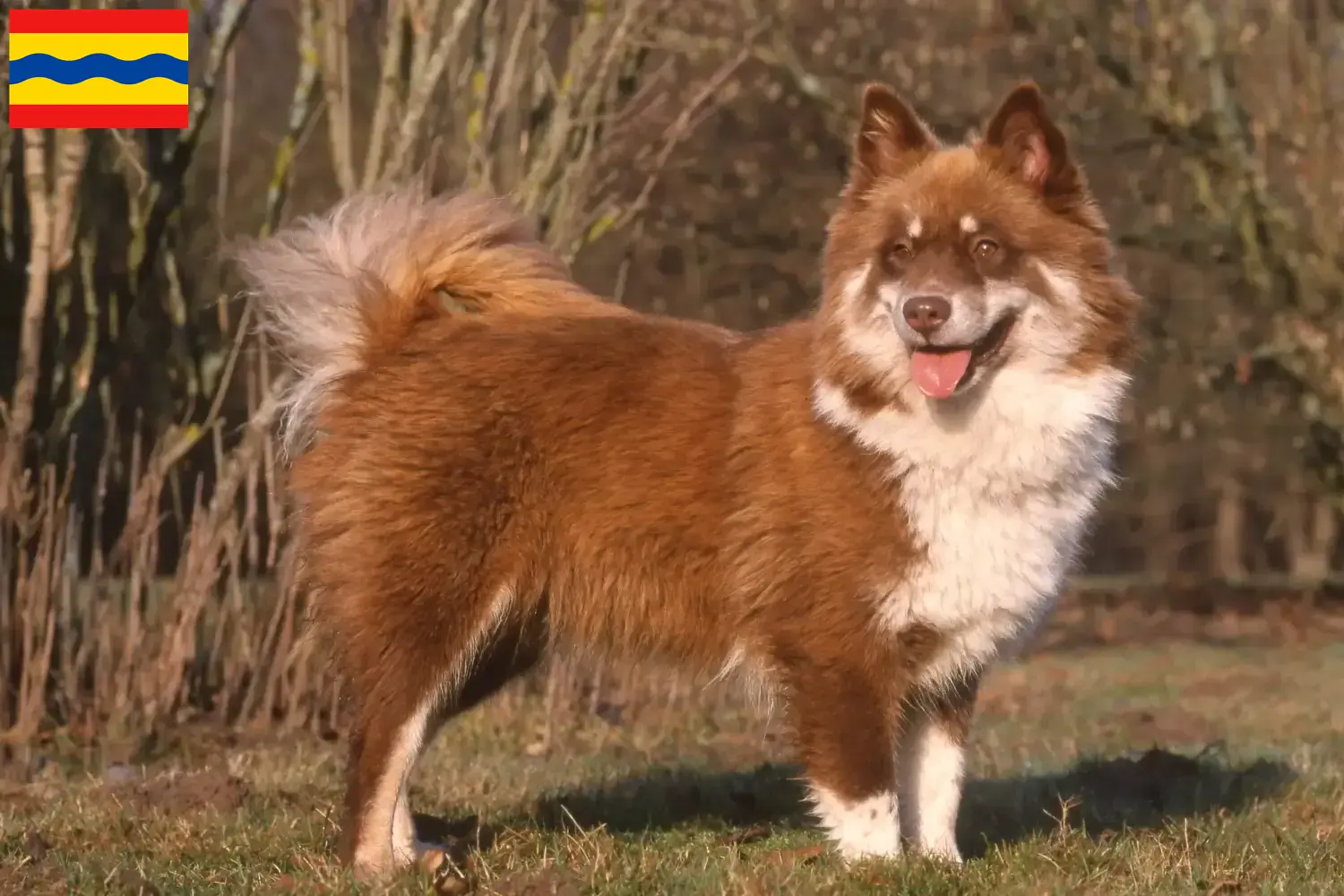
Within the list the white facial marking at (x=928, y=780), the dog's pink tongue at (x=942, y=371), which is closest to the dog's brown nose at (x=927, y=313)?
the dog's pink tongue at (x=942, y=371)

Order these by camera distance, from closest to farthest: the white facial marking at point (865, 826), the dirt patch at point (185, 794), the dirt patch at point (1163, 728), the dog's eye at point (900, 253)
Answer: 1. the white facial marking at point (865, 826)
2. the dog's eye at point (900, 253)
3. the dirt patch at point (185, 794)
4. the dirt patch at point (1163, 728)

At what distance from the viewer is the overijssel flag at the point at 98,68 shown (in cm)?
724

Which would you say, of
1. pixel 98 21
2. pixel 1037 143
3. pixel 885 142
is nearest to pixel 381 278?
pixel 885 142

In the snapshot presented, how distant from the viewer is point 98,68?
24.5ft

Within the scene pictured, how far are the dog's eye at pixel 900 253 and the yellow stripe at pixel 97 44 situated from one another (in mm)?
4322

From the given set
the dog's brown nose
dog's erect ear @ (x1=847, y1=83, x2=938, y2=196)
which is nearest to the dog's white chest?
the dog's brown nose

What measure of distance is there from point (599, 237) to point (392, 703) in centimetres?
429

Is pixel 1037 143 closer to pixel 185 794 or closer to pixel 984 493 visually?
pixel 984 493

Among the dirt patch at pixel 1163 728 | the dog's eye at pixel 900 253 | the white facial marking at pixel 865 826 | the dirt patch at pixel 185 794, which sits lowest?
the dirt patch at pixel 1163 728

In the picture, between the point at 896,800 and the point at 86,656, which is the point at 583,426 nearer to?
the point at 896,800

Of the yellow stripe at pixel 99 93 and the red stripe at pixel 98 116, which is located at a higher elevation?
the yellow stripe at pixel 99 93

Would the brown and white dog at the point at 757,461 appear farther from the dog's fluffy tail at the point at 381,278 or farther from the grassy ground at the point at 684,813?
the grassy ground at the point at 684,813

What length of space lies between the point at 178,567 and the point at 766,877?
4.20 m

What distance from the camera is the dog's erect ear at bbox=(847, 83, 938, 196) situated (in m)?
5.11
